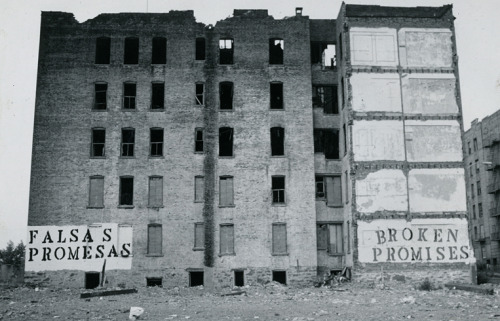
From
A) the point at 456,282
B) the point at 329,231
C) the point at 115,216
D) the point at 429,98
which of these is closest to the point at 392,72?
the point at 429,98

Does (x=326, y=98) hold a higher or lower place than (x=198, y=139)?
higher

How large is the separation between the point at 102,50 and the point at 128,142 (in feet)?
19.5

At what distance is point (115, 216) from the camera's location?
3238 cm

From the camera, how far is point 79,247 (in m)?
32.0

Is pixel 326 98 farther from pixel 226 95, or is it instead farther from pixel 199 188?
pixel 199 188

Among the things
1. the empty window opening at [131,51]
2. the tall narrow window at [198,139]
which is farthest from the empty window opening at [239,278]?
the empty window opening at [131,51]

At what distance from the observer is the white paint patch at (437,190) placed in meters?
31.4

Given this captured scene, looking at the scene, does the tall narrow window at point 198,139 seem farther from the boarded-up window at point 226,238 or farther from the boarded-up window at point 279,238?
the boarded-up window at point 279,238

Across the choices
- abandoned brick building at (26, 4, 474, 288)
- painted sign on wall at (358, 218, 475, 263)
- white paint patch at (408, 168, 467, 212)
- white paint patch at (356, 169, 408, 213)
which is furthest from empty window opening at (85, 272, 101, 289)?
white paint patch at (408, 168, 467, 212)

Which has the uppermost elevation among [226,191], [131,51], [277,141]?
[131,51]

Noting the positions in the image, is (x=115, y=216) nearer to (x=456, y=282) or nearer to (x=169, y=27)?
(x=169, y=27)

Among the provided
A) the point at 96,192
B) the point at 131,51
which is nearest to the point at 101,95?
the point at 131,51

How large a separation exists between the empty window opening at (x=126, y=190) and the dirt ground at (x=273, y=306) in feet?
20.6

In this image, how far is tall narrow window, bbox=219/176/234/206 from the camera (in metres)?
32.9
